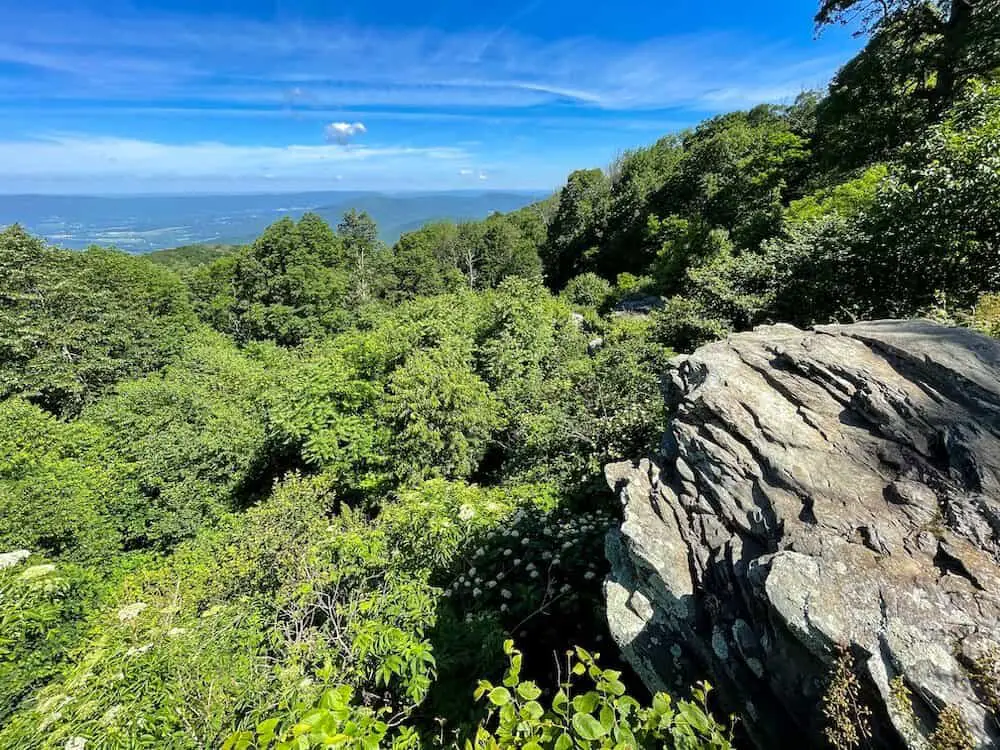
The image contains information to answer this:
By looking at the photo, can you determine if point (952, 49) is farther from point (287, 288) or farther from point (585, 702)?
point (287, 288)

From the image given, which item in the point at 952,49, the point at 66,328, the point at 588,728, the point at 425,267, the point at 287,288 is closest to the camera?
the point at 588,728

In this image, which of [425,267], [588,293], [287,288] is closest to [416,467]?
[588,293]

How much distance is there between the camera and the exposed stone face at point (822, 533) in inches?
102

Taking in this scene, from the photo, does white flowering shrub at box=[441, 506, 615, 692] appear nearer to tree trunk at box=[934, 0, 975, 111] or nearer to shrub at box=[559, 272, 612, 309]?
tree trunk at box=[934, 0, 975, 111]

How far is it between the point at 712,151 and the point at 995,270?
2932 cm

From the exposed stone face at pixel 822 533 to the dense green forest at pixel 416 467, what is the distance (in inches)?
29.7

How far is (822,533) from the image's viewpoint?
3348 mm

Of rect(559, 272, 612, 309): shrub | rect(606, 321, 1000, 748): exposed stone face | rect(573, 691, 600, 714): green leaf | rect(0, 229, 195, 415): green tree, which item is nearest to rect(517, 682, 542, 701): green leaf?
rect(573, 691, 600, 714): green leaf

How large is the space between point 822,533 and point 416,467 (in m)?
10.4

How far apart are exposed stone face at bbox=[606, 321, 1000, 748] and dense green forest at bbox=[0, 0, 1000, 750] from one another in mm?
755

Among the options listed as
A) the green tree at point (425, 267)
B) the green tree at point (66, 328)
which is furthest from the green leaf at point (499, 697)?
the green tree at point (425, 267)

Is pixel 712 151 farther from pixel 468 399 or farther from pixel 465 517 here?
pixel 465 517

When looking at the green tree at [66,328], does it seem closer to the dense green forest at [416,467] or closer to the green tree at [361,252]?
the dense green forest at [416,467]

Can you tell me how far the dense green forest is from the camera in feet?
12.6
